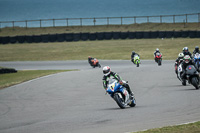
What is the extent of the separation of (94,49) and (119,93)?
3577 centimetres

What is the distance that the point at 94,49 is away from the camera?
1838 inches

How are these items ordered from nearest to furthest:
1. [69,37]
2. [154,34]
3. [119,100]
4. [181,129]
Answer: [181,129], [119,100], [154,34], [69,37]

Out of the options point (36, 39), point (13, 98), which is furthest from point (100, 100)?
point (36, 39)

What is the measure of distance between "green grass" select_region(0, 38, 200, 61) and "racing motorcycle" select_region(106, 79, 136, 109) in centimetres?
2749

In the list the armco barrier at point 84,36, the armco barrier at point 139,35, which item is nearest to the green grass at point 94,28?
the armco barrier at point 139,35

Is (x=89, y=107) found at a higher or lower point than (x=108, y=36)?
lower

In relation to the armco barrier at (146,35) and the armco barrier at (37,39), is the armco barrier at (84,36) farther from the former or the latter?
the armco barrier at (146,35)

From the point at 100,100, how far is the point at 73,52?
105 ft

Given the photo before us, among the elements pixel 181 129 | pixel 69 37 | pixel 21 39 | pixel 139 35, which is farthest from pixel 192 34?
pixel 181 129

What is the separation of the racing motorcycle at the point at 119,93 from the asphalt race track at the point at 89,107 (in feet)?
0.78

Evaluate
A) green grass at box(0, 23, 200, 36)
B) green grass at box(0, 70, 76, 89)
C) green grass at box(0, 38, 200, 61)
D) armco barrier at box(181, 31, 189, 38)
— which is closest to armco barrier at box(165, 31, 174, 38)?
green grass at box(0, 38, 200, 61)

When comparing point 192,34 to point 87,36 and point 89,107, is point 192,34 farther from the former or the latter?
point 89,107

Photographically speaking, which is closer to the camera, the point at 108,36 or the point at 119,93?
the point at 119,93

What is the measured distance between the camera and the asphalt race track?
864cm
